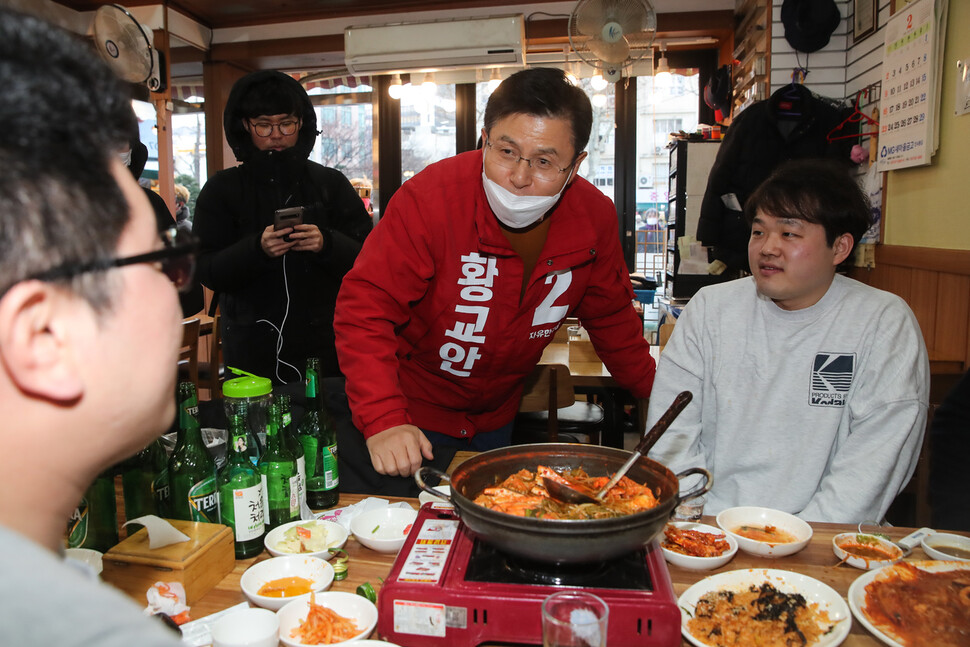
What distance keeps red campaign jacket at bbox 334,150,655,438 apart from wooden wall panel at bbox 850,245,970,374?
5.25ft

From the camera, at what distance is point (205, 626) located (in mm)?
1078

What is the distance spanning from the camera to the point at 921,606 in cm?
112

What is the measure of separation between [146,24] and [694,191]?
498 cm

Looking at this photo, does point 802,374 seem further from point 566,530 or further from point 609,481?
point 566,530

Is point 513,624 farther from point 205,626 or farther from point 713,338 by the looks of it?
point 713,338

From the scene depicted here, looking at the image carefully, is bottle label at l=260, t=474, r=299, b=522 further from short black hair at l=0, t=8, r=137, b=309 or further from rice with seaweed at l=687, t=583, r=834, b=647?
short black hair at l=0, t=8, r=137, b=309

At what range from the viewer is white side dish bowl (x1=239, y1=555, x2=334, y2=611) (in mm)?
1188

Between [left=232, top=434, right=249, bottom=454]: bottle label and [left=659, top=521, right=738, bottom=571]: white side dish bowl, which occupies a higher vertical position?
[left=232, top=434, right=249, bottom=454]: bottle label

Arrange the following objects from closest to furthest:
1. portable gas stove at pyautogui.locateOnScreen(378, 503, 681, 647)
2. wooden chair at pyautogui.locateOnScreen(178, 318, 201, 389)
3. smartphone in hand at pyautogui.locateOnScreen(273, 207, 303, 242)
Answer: portable gas stove at pyautogui.locateOnScreen(378, 503, 681, 647) → smartphone in hand at pyautogui.locateOnScreen(273, 207, 303, 242) → wooden chair at pyautogui.locateOnScreen(178, 318, 201, 389)

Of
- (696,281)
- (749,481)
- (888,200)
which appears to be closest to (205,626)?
(749,481)

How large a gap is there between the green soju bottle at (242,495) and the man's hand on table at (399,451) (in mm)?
364

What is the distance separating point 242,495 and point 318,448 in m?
0.29

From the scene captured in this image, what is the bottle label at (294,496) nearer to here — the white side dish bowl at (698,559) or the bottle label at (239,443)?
the bottle label at (239,443)

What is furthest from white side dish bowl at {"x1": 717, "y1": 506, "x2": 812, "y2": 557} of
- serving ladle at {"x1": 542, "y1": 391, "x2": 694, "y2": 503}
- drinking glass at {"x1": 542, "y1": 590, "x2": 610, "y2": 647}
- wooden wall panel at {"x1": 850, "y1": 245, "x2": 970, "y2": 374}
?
wooden wall panel at {"x1": 850, "y1": 245, "x2": 970, "y2": 374}
